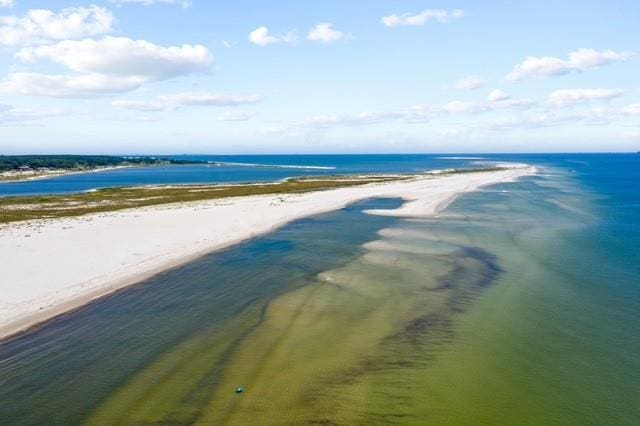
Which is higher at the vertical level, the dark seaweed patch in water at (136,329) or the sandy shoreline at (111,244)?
the sandy shoreline at (111,244)

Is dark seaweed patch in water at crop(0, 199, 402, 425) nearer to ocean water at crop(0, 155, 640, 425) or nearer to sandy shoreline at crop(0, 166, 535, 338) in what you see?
ocean water at crop(0, 155, 640, 425)

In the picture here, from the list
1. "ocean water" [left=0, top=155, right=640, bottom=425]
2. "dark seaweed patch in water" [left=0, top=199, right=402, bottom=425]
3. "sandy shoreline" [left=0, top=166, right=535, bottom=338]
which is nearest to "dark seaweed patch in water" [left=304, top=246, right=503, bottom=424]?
"ocean water" [left=0, top=155, right=640, bottom=425]

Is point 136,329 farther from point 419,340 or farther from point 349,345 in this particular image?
point 419,340

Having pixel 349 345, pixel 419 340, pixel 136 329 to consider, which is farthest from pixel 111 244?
pixel 419 340

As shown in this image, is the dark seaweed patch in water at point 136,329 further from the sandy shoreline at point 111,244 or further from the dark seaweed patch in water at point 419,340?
the dark seaweed patch in water at point 419,340

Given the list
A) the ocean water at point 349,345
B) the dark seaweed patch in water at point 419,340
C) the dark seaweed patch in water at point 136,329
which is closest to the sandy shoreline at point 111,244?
the dark seaweed patch in water at point 136,329
